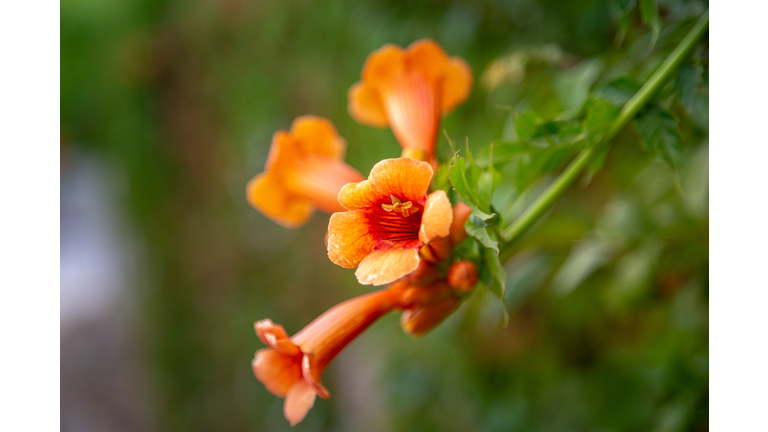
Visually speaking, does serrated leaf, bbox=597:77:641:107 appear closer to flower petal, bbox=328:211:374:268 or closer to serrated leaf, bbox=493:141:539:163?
serrated leaf, bbox=493:141:539:163

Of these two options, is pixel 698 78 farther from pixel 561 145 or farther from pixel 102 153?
pixel 102 153

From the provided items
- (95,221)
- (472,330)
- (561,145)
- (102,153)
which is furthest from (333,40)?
(95,221)

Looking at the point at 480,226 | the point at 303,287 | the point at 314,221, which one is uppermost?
the point at 480,226

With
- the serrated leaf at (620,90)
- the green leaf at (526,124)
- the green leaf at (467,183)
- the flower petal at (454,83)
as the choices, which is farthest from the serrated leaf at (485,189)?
the flower petal at (454,83)

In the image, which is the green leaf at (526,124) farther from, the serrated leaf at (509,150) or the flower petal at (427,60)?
the flower petal at (427,60)

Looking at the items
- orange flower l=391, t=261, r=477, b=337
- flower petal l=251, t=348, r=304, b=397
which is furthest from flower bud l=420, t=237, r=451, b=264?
flower petal l=251, t=348, r=304, b=397

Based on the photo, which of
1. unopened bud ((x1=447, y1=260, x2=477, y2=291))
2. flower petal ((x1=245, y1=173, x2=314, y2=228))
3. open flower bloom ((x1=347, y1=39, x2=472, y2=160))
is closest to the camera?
unopened bud ((x1=447, y1=260, x2=477, y2=291))
